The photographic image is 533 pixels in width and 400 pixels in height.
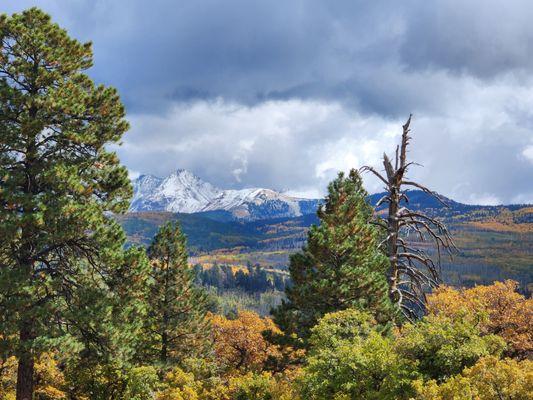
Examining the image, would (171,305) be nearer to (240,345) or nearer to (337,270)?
(337,270)

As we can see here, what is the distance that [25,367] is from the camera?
64.3 ft

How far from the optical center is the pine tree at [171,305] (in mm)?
36750

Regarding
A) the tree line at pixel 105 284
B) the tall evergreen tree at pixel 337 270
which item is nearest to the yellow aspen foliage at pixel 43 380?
the tree line at pixel 105 284

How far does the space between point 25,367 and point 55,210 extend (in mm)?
7855

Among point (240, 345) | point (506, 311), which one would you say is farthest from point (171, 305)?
point (506, 311)

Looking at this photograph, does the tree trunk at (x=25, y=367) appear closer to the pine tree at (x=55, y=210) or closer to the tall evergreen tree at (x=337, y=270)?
the pine tree at (x=55, y=210)

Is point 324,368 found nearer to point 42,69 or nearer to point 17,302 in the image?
point 17,302

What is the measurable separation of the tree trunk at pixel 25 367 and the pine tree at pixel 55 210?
44mm

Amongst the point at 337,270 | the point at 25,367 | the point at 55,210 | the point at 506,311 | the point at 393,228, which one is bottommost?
the point at 506,311

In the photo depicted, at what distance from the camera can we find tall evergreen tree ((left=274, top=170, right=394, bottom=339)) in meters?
27.5

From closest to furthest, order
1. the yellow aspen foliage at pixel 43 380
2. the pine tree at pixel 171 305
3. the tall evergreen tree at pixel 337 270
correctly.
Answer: the tall evergreen tree at pixel 337 270
the yellow aspen foliage at pixel 43 380
the pine tree at pixel 171 305

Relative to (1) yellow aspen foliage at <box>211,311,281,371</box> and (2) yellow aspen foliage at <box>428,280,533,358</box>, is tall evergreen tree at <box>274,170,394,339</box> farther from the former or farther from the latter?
(1) yellow aspen foliage at <box>211,311,281,371</box>

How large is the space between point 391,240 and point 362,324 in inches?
224

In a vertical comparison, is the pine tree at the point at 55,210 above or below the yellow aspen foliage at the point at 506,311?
above
